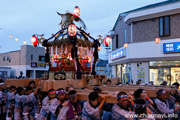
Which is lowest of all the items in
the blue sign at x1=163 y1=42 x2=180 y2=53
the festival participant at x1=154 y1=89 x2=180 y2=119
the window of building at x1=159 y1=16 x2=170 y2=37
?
the festival participant at x1=154 y1=89 x2=180 y2=119

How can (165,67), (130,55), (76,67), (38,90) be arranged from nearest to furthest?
1. (38,90)
2. (76,67)
3. (165,67)
4. (130,55)

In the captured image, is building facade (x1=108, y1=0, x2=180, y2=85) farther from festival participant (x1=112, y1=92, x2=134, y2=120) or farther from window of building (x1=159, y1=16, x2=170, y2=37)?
festival participant (x1=112, y1=92, x2=134, y2=120)

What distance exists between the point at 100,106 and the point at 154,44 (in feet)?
43.8

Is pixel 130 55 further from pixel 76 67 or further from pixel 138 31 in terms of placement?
pixel 76 67

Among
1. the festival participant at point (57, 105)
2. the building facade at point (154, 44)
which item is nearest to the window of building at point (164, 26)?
the building facade at point (154, 44)

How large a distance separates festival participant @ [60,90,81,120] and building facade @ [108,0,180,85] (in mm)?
12711

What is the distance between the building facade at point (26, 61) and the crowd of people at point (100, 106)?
2928 centimetres

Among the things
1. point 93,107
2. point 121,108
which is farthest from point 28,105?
point 121,108

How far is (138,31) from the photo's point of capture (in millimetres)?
16516

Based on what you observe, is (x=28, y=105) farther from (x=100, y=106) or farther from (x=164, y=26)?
(x=164, y=26)

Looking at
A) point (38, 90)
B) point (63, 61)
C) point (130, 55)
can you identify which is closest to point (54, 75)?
point (63, 61)

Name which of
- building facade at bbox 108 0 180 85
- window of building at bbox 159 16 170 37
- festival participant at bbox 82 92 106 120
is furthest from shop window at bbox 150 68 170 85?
festival participant at bbox 82 92 106 120

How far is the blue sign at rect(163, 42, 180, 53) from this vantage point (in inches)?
556

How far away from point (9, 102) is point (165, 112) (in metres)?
5.87
